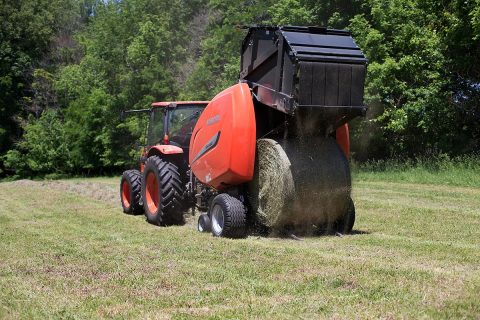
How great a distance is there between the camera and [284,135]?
27.3 feet

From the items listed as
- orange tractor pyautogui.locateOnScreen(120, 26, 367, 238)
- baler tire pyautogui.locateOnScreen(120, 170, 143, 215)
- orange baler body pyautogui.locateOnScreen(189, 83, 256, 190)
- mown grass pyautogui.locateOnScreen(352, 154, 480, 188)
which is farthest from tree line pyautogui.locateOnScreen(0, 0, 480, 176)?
orange baler body pyautogui.locateOnScreen(189, 83, 256, 190)

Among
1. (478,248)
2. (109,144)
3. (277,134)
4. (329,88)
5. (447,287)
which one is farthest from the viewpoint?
(109,144)

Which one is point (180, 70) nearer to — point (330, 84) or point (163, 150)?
point (163, 150)

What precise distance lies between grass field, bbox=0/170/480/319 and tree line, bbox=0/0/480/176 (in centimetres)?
1112

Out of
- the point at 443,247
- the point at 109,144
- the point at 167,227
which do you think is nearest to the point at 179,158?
the point at 167,227

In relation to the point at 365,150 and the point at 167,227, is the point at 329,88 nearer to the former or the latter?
the point at 167,227

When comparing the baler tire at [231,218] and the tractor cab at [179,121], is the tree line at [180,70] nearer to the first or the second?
the tractor cab at [179,121]

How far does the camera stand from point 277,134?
8.47 meters

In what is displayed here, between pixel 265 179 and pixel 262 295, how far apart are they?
3381 millimetres

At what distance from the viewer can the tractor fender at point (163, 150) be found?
10469 millimetres

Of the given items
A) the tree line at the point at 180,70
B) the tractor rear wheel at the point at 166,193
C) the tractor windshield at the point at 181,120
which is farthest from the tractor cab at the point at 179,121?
the tree line at the point at 180,70

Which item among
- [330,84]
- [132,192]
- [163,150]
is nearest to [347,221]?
[330,84]

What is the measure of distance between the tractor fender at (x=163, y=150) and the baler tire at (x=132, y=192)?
1186 mm

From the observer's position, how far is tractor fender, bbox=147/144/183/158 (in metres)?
10.5
